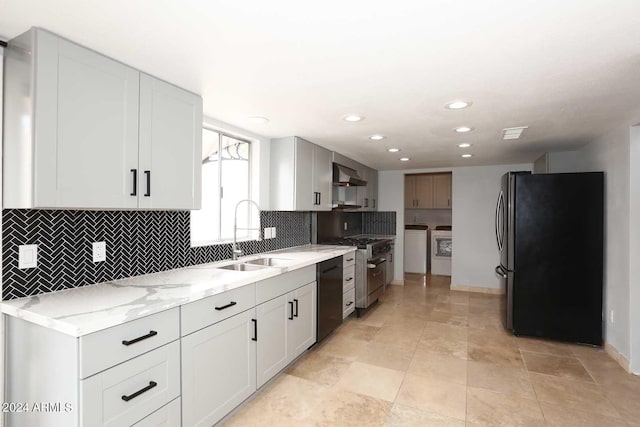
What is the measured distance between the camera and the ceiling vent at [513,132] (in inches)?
122

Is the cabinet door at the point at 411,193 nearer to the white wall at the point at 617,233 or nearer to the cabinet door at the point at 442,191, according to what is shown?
the cabinet door at the point at 442,191

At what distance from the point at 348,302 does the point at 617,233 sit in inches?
108

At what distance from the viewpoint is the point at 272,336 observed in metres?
2.54

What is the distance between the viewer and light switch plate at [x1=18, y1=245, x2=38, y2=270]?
1688 millimetres

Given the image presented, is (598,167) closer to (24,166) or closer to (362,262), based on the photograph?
(362,262)

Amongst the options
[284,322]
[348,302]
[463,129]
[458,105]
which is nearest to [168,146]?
[284,322]

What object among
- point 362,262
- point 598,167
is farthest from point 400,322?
point 598,167

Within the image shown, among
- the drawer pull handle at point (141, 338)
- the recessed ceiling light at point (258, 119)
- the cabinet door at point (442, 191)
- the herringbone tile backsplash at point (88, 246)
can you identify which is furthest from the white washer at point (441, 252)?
the drawer pull handle at point (141, 338)

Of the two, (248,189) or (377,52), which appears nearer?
(377,52)

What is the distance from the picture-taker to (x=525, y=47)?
5.19ft

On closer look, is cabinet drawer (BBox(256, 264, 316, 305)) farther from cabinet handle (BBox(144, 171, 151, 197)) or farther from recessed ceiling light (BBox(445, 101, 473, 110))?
recessed ceiling light (BBox(445, 101, 473, 110))

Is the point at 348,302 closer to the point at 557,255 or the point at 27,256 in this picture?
the point at 557,255

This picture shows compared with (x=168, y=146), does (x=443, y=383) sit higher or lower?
lower

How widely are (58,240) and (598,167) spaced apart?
4761mm
